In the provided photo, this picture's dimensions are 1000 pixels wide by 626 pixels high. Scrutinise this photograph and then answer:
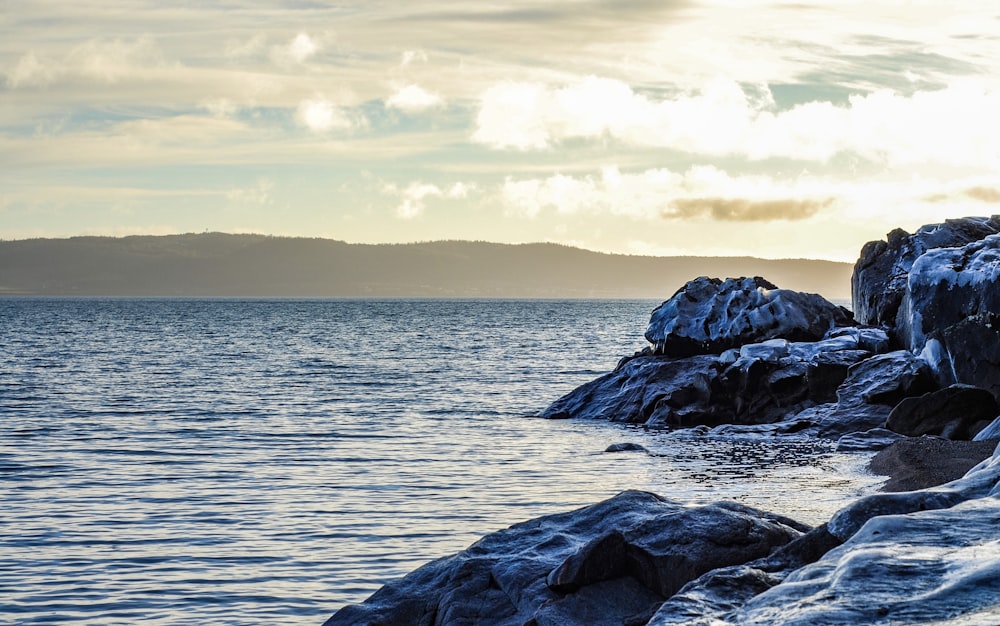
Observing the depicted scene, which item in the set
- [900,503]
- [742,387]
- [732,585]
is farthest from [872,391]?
[732,585]

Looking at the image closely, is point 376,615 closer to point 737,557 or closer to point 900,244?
point 737,557

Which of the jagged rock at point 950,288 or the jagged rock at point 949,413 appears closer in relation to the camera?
the jagged rock at point 949,413

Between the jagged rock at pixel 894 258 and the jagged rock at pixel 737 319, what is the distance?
45.6 inches

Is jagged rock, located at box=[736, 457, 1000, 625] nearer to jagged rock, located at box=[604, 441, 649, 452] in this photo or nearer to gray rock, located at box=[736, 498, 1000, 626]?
gray rock, located at box=[736, 498, 1000, 626]

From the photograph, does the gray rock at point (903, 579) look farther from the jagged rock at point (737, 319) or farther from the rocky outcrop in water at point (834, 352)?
the jagged rock at point (737, 319)

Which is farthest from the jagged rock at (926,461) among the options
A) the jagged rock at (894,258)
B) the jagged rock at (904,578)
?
the jagged rock at (894,258)

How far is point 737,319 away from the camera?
34688mm

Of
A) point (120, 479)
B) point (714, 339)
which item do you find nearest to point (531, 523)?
point (120, 479)

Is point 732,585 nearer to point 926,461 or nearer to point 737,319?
point 926,461

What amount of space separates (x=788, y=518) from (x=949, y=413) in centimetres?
1247

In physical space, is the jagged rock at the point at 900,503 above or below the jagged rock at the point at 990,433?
above

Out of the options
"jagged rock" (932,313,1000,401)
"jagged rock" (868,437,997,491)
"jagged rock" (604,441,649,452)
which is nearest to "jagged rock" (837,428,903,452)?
"jagged rock" (868,437,997,491)

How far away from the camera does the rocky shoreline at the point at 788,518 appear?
7164 mm

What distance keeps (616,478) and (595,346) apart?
60560 millimetres
